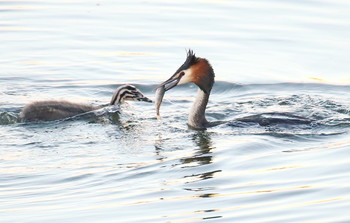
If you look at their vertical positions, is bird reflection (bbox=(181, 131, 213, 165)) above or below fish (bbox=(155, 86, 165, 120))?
below

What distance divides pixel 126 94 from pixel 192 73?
1.43 metres

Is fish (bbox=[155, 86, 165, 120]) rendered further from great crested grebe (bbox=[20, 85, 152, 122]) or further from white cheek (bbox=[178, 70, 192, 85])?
great crested grebe (bbox=[20, 85, 152, 122])

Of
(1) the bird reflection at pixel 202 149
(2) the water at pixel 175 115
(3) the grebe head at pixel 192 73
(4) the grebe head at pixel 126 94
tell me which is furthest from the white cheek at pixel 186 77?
(4) the grebe head at pixel 126 94

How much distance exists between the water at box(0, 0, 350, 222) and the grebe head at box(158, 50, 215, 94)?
1.93ft

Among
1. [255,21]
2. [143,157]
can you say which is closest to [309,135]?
[143,157]

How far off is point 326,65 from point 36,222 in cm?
800

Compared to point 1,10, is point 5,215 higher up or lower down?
lower down

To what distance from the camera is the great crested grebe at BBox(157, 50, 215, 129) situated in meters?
11.7

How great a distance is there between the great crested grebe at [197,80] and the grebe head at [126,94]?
1062 mm

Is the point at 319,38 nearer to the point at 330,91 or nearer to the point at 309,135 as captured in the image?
the point at 330,91

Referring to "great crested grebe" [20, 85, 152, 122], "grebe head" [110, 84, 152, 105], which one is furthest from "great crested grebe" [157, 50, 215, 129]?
"great crested grebe" [20, 85, 152, 122]

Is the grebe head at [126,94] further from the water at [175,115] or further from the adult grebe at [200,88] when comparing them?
the adult grebe at [200,88]

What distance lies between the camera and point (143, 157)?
10.1 meters

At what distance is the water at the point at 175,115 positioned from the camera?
8.41 meters
